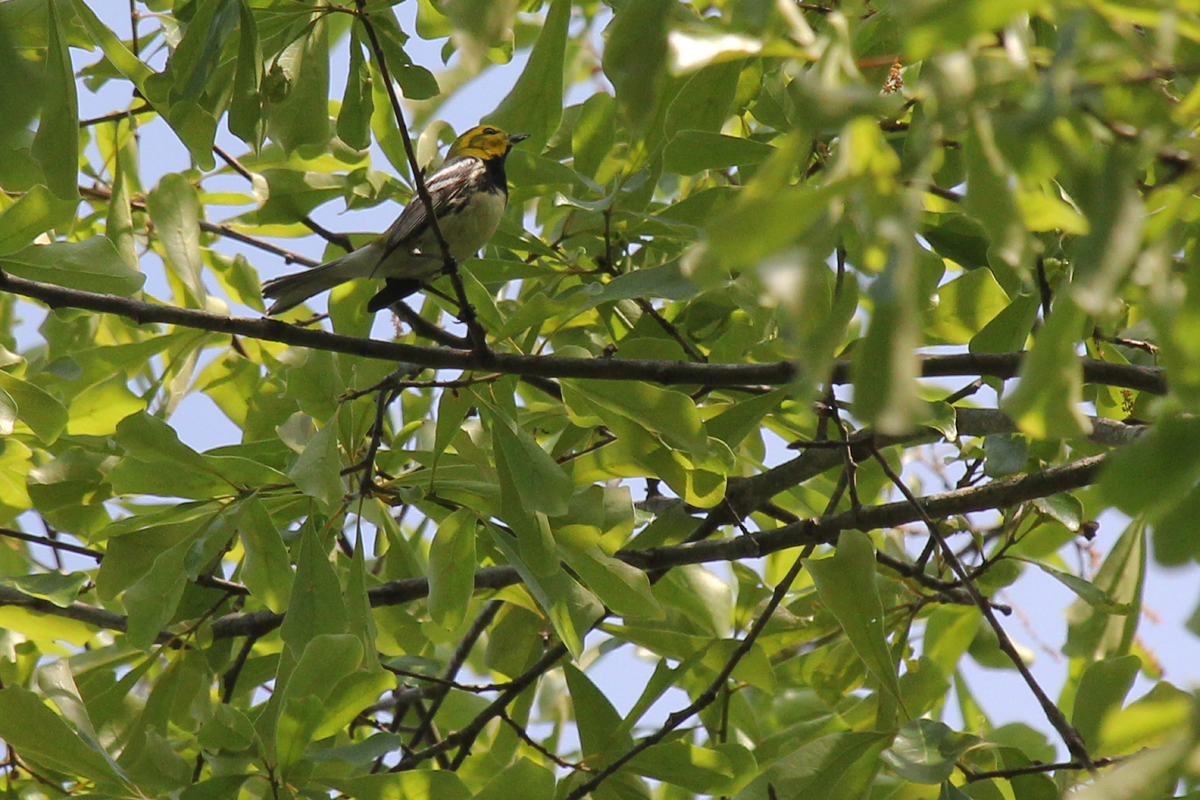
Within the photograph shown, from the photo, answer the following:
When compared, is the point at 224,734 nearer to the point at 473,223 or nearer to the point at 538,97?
the point at 538,97

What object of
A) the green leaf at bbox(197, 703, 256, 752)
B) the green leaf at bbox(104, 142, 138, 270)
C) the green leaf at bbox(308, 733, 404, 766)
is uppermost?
the green leaf at bbox(104, 142, 138, 270)

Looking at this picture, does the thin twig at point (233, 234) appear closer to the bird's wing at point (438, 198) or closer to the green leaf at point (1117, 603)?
the bird's wing at point (438, 198)

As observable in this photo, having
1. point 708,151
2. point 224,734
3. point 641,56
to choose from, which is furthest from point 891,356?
point 224,734

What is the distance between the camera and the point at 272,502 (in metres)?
2.57

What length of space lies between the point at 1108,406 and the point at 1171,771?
225 cm

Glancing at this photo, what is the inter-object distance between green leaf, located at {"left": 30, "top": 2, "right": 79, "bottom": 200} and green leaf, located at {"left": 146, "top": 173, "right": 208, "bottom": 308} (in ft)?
1.97

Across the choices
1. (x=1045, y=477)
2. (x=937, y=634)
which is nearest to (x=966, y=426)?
(x=1045, y=477)

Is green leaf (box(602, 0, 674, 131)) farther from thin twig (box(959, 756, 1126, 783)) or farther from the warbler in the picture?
the warbler

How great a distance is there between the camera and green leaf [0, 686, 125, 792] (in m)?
1.99

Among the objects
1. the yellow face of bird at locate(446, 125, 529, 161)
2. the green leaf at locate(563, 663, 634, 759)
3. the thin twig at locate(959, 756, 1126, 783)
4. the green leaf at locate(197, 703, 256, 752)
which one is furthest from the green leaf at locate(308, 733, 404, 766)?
the yellow face of bird at locate(446, 125, 529, 161)

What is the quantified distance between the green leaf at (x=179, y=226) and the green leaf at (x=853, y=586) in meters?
1.57

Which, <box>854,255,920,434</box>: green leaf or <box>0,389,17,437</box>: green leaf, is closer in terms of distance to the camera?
<box>854,255,920,434</box>: green leaf

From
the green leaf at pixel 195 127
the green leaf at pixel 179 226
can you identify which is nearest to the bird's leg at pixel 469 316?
the green leaf at pixel 195 127

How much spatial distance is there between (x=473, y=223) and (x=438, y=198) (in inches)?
29.8
